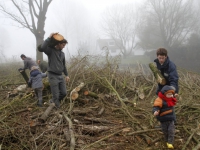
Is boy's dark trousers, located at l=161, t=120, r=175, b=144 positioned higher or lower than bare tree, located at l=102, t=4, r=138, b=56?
lower

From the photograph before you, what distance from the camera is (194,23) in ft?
65.4

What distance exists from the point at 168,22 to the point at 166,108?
2220 centimetres

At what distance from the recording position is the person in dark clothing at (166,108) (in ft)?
8.45

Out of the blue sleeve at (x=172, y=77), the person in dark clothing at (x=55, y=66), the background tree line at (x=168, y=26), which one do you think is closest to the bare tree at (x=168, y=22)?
the background tree line at (x=168, y=26)

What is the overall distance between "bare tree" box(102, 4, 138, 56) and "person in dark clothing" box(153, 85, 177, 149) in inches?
1257

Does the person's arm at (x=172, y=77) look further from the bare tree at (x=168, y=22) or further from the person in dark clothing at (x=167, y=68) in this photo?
the bare tree at (x=168, y=22)

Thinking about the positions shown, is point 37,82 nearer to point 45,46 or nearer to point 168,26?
point 45,46

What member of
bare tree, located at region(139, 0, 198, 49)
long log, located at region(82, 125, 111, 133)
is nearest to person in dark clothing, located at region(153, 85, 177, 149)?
long log, located at region(82, 125, 111, 133)

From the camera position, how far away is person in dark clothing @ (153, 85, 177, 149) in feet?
8.45

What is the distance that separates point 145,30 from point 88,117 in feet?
72.6

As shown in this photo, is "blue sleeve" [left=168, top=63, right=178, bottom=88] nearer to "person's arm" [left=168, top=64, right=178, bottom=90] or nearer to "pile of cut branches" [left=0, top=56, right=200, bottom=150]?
"person's arm" [left=168, top=64, right=178, bottom=90]

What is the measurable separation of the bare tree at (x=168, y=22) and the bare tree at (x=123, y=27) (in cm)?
995

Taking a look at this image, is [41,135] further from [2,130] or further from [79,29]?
[79,29]

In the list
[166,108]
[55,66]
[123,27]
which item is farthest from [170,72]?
[123,27]
